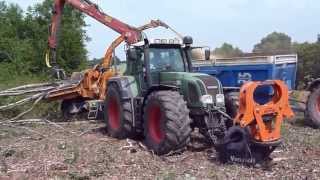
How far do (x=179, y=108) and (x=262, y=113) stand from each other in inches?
56.2

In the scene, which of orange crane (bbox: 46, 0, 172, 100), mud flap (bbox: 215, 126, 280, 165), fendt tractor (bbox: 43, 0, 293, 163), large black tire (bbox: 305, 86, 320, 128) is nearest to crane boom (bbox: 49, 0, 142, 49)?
orange crane (bbox: 46, 0, 172, 100)

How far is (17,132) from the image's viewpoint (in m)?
11.4

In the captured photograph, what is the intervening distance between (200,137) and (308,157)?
2.30 metres

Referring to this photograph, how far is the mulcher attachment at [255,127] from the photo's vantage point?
769 cm

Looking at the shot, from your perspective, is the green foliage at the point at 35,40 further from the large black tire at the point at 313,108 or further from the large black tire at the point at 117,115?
the large black tire at the point at 313,108

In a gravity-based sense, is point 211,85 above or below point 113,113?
above

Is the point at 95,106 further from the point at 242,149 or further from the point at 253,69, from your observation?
the point at 242,149

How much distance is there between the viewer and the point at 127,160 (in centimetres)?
841

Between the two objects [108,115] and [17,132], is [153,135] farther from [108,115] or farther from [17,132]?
[17,132]

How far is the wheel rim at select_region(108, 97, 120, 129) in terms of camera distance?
10.9 meters

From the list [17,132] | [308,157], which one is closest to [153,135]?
[308,157]

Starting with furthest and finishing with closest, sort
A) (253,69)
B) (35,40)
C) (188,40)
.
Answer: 1. (35,40)
2. (253,69)
3. (188,40)

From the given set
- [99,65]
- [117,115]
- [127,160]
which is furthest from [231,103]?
[99,65]

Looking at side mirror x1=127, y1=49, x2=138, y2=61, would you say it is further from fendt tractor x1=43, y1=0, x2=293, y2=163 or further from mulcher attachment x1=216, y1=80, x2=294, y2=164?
mulcher attachment x1=216, y1=80, x2=294, y2=164
